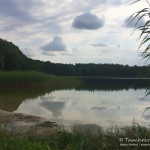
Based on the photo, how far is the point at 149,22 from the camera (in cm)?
376

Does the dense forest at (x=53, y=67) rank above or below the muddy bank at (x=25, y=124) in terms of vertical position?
above

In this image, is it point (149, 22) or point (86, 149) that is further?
point (86, 149)

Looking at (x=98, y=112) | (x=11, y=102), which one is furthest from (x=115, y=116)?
(x=11, y=102)

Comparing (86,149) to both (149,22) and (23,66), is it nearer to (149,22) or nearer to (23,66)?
(149,22)

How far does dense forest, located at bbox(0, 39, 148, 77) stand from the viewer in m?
51.9

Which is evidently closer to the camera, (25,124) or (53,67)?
(25,124)

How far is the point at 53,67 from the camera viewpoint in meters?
75.9

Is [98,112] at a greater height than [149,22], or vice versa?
[149,22]

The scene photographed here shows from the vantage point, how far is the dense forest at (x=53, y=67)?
5191cm

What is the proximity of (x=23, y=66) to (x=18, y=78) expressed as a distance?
985 inches

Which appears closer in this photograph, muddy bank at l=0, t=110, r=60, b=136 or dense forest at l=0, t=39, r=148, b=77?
muddy bank at l=0, t=110, r=60, b=136

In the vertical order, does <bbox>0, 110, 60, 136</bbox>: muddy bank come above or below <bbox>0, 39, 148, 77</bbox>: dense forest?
below

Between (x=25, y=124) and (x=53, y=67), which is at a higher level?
(x=53, y=67)

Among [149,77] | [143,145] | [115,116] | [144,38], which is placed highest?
[144,38]
